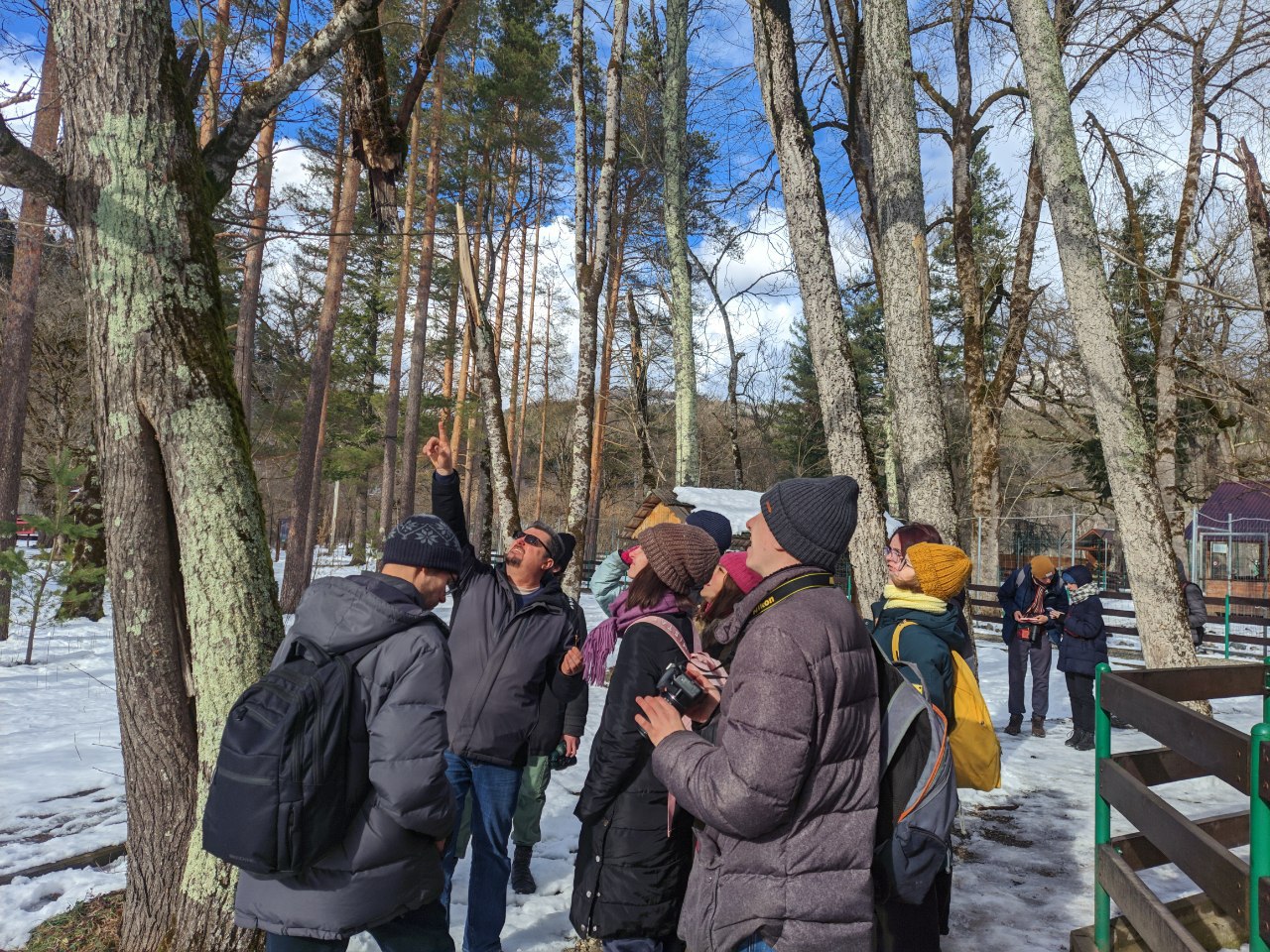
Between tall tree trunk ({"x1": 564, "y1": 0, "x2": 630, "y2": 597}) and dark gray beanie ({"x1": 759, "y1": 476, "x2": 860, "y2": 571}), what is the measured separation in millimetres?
6913

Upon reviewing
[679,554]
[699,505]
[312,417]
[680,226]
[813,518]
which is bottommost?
[679,554]

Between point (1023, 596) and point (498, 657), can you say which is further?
point (1023, 596)

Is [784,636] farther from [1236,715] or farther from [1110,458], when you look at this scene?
[1236,715]

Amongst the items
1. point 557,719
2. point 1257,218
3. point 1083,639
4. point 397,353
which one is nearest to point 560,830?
point 557,719

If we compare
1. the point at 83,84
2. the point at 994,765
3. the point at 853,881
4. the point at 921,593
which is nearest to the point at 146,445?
the point at 83,84

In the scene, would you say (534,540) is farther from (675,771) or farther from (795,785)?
(795,785)

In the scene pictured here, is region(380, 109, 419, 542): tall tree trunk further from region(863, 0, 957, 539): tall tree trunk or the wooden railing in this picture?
the wooden railing

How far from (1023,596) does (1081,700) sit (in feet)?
3.55

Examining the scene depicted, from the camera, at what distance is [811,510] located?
195 centimetres

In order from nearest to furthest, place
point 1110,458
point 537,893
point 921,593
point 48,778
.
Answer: point 921,593, point 537,893, point 48,778, point 1110,458

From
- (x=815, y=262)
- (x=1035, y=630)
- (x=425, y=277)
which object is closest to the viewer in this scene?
(x=815, y=262)

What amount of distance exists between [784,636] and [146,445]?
8.23ft

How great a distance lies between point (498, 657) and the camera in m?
3.32

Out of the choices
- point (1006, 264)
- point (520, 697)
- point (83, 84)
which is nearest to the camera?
point (83, 84)
